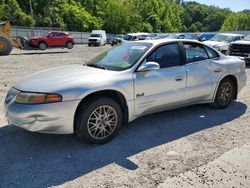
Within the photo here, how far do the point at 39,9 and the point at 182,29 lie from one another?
2398 inches

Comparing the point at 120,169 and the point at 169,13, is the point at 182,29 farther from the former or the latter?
the point at 120,169

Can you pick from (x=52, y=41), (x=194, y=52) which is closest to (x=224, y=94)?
(x=194, y=52)

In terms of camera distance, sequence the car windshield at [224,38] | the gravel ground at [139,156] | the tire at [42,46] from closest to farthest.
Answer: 1. the gravel ground at [139,156]
2. the car windshield at [224,38]
3. the tire at [42,46]

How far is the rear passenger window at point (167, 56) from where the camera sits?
197 inches

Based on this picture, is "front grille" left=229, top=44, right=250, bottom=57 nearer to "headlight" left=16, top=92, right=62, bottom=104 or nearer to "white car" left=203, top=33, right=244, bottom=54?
"white car" left=203, top=33, right=244, bottom=54

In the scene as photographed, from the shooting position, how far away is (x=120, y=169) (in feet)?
11.9

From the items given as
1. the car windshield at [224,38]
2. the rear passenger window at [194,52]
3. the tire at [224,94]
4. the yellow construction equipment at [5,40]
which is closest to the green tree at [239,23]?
the car windshield at [224,38]

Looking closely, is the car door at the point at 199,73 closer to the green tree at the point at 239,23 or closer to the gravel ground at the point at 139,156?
the gravel ground at the point at 139,156

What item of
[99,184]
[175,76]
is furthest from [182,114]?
[99,184]

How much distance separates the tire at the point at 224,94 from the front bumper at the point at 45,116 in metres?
3.26

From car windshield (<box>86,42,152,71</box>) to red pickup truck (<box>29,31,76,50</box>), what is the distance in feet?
68.5

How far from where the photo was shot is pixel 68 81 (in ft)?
13.7

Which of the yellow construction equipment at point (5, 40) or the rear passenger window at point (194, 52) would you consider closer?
the rear passenger window at point (194, 52)

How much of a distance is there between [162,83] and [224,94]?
1.90 m
